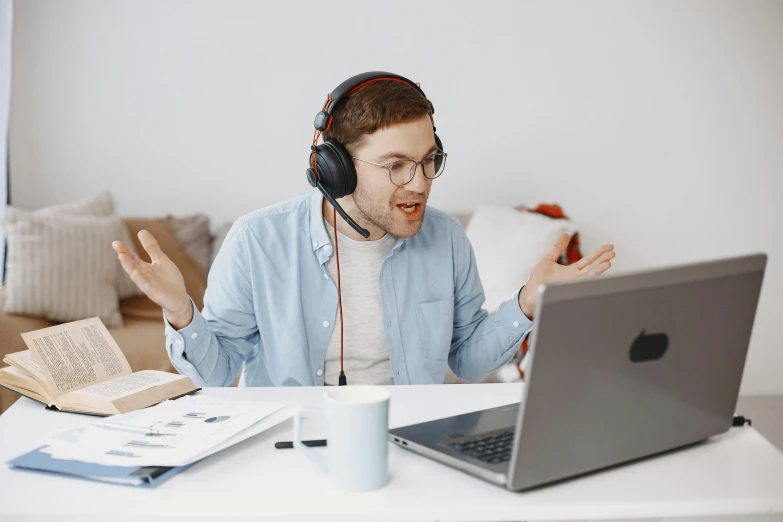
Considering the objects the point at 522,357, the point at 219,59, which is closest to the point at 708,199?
the point at 522,357

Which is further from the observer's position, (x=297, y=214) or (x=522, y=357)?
(x=522, y=357)

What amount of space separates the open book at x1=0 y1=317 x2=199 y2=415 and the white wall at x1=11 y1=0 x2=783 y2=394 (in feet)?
6.76

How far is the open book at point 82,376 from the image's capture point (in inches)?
46.1

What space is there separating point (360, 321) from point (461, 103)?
1.87 metres

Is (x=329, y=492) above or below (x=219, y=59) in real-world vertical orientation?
below

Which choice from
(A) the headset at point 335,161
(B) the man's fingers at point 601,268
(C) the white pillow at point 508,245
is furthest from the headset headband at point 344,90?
Result: (C) the white pillow at point 508,245

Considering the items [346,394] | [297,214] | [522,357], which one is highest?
[297,214]

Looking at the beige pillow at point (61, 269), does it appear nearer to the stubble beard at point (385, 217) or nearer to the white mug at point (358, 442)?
the stubble beard at point (385, 217)

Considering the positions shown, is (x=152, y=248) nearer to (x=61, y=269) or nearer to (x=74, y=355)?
(x=74, y=355)

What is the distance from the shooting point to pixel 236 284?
1.57 metres

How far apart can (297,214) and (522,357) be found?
1.32 meters

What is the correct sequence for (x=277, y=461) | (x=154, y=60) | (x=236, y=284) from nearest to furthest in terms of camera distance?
(x=277, y=461)
(x=236, y=284)
(x=154, y=60)

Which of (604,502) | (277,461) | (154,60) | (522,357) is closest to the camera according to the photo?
(604,502)

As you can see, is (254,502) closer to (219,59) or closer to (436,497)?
(436,497)
